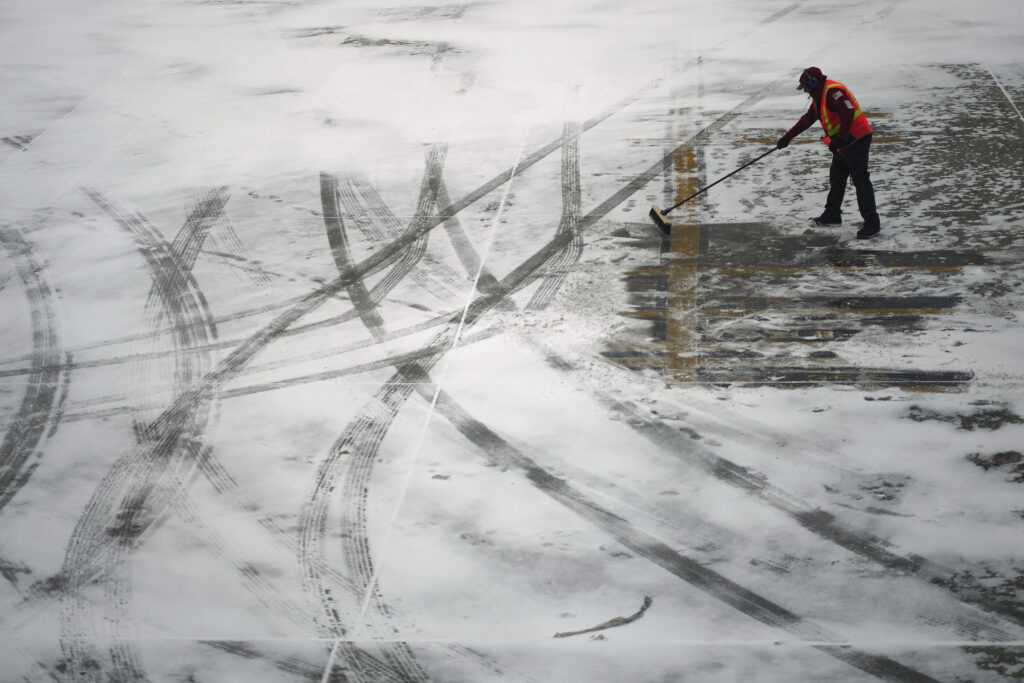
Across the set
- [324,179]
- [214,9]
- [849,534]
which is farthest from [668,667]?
[214,9]

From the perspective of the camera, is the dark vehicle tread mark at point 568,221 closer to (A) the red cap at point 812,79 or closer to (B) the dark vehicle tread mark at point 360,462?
(B) the dark vehicle tread mark at point 360,462

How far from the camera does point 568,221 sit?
8461mm

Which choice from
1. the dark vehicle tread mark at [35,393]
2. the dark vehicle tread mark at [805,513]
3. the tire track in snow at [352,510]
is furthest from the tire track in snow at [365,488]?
the dark vehicle tread mark at [35,393]

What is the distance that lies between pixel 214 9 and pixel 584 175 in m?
9.50

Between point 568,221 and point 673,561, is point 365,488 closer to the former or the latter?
point 673,561

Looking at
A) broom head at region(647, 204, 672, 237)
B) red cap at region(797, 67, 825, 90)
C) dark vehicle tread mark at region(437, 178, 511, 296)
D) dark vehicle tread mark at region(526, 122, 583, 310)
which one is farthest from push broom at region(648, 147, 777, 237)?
dark vehicle tread mark at region(437, 178, 511, 296)

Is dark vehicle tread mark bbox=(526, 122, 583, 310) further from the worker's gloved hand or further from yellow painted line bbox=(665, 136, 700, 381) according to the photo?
the worker's gloved hand

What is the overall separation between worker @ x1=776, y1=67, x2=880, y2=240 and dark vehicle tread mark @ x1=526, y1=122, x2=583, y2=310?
2094 millimetres

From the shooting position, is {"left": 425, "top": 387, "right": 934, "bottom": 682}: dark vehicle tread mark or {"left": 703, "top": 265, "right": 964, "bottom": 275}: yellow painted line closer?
{"left": 425, "top": 387, "right": 934, "bottom": 682}: dark vehicle tread mark

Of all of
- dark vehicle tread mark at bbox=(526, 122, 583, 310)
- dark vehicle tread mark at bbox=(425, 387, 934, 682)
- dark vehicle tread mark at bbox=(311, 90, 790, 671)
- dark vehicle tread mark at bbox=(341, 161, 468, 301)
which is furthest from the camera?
dark vehicle tread mark at bbox=(341, 161, 468, 301)

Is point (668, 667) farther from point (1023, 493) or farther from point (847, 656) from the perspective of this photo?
point (1023, 493)

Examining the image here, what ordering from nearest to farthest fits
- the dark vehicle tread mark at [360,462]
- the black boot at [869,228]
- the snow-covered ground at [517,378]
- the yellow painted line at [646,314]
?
1. the snow-covered ground at [517,378]
2. the dark vehicle tread mark at [360,462]
3. the yellow painted line at [646,314]
4. the black boot at [869,228]

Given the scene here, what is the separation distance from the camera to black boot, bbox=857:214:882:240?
7680 mm

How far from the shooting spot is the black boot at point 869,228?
7680mm
